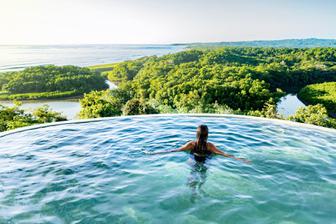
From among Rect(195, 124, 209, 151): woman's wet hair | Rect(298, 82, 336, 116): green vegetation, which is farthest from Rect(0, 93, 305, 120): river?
Rect(195, 124, 209, 151): woman's wet hair

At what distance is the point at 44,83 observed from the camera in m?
57.7

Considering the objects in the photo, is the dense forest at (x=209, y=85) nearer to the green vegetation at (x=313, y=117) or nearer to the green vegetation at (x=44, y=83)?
the green vegetation at (x=313, y=117)

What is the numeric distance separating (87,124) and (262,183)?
5196 millimetres

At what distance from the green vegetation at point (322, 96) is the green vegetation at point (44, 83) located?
150 feet

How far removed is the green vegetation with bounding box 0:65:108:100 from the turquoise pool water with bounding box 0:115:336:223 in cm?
4963

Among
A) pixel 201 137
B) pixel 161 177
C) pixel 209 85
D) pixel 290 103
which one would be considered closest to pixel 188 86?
pixel 209 85

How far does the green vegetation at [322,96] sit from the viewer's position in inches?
1851

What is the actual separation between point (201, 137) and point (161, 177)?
1096 millimetres

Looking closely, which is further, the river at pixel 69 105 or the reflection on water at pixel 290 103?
the reflection on water at pixel 290 103

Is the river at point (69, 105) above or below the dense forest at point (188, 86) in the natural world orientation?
below

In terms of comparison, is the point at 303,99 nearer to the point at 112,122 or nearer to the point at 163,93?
the point at 163,93

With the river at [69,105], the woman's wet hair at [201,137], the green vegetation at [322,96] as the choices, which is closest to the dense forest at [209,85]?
the river at [69,105]

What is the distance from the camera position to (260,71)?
2618 inches

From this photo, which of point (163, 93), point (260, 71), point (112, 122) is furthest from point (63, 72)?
point (112, 122)
